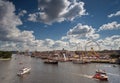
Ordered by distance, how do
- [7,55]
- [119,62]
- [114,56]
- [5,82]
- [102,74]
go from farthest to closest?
[7,55] < [114,56] < [119,62] < [102,74] < [5,82]

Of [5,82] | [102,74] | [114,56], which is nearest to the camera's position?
[5,82]

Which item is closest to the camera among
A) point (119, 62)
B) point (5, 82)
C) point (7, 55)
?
point (5, 82)

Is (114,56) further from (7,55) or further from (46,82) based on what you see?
(46,82)

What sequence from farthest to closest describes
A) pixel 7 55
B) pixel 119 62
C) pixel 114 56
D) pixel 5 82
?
pixel 7 55, pixel 114 56, pixel 119 62, pixel 5 82

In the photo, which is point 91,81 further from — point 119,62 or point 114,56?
point 114,56

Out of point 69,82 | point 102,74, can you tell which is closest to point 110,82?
point 102,74

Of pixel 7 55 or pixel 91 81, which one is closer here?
pixel 91 81

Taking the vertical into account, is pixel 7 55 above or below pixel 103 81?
above

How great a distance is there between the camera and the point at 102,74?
66250 millimetres

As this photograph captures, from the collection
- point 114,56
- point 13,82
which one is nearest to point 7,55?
point 114,56

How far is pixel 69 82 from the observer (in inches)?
2317

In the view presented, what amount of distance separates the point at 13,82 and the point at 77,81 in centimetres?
2013

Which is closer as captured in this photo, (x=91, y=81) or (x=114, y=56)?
(x=91, y=81)

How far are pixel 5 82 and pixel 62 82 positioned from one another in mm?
17420
